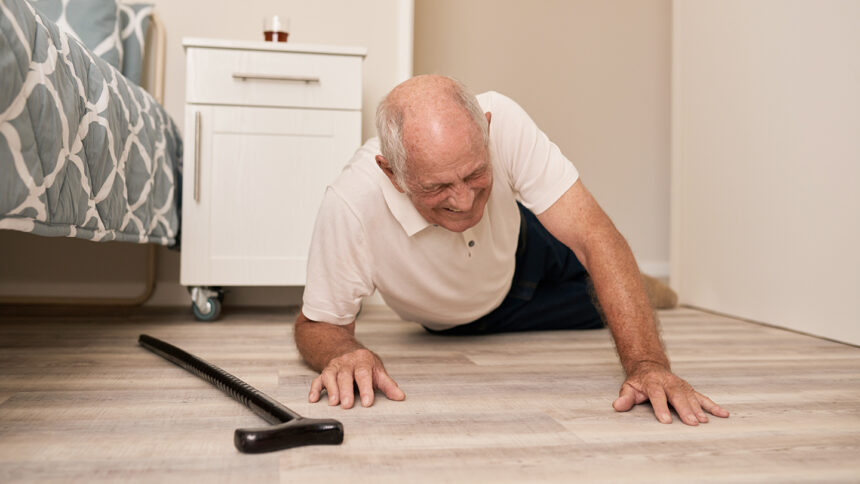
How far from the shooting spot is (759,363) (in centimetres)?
140

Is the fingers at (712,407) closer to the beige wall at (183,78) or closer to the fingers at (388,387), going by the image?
the fingers at (388,387)

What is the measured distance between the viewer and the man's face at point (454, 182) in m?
1.01

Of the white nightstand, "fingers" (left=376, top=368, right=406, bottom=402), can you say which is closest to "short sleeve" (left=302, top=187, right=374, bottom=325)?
"fingers" (left=376, top=368, right=406, bottom=402)

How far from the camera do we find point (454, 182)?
3.38 feet

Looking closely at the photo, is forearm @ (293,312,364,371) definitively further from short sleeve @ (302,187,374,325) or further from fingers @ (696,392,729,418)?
fingers @ (696,392,729,418)

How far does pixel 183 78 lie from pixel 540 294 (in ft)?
4.73

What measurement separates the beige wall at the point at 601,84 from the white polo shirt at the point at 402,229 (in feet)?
5.62

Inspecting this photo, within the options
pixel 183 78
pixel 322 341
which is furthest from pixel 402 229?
pixel 183 78

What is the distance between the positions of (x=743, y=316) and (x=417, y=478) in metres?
1.76

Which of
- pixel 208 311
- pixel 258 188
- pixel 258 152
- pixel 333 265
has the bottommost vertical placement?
pixel 208 311

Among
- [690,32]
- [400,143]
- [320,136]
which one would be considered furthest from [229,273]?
[690,32]

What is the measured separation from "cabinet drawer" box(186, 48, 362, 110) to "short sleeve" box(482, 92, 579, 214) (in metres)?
0.87

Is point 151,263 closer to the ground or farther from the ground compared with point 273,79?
closer to the ground

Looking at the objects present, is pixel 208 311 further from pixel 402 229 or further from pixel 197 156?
pixel 402 229
